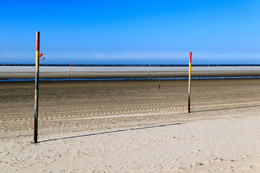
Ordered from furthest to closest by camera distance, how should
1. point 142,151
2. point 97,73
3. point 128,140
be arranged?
point 97,73, point 128,140, point 142,151

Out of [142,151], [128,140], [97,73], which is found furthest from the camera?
[97,73]

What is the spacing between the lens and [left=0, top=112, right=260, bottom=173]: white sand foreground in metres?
5.82

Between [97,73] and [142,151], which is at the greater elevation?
[97,73]

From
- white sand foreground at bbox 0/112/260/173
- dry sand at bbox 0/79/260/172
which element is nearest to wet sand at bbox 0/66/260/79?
dry sand at bbox 0/79/260/172

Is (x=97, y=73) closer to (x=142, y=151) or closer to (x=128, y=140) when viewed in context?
(x=128, y=140)

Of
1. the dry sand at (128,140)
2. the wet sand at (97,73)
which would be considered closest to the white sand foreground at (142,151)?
the dry sand at (128,140)

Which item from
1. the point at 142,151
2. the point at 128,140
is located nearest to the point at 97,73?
the point at 128,140

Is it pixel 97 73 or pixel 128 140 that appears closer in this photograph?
pixel 128 140

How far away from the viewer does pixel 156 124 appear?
31.7 ft

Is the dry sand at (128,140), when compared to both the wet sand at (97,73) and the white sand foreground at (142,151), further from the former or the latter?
the wet sand at (97,73)

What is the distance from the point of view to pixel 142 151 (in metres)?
6.76

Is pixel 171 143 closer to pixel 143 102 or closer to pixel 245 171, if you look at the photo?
pixel 245 171

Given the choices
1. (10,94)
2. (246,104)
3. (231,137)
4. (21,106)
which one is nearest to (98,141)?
(231,137)

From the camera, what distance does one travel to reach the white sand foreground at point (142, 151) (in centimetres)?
582
